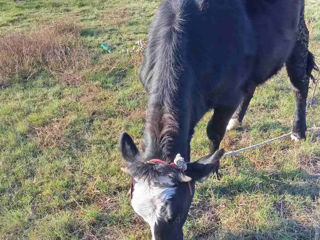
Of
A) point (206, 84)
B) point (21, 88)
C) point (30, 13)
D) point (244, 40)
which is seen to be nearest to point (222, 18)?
point (244, 40)

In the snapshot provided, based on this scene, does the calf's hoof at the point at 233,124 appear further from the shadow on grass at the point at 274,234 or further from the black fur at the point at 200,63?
the shadow on grass at the point at 274,234

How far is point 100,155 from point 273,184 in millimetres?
2197

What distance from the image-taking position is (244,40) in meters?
3.83

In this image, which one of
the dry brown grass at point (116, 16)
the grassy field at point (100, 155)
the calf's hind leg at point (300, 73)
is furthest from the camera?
the dry brown grass at point (116, 16)

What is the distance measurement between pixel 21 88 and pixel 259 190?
449 centimetres

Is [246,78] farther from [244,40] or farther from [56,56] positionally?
[56,56]

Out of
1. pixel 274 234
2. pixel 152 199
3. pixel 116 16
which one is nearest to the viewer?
pixel 152 199

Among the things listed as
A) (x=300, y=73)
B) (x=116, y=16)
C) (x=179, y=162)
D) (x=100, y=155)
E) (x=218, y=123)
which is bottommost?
(x=100, y=155)

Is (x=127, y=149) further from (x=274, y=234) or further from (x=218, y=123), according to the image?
(x=274, y=234)

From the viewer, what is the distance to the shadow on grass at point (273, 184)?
13.9 feet

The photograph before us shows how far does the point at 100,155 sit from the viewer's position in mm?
4930

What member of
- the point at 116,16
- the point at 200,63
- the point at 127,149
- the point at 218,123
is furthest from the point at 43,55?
the point at 127,149

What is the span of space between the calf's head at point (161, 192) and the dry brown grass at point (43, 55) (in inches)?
171

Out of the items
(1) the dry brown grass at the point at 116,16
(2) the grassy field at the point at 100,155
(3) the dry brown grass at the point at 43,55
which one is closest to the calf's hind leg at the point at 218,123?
(2) the grassy field at the point at 100,155
